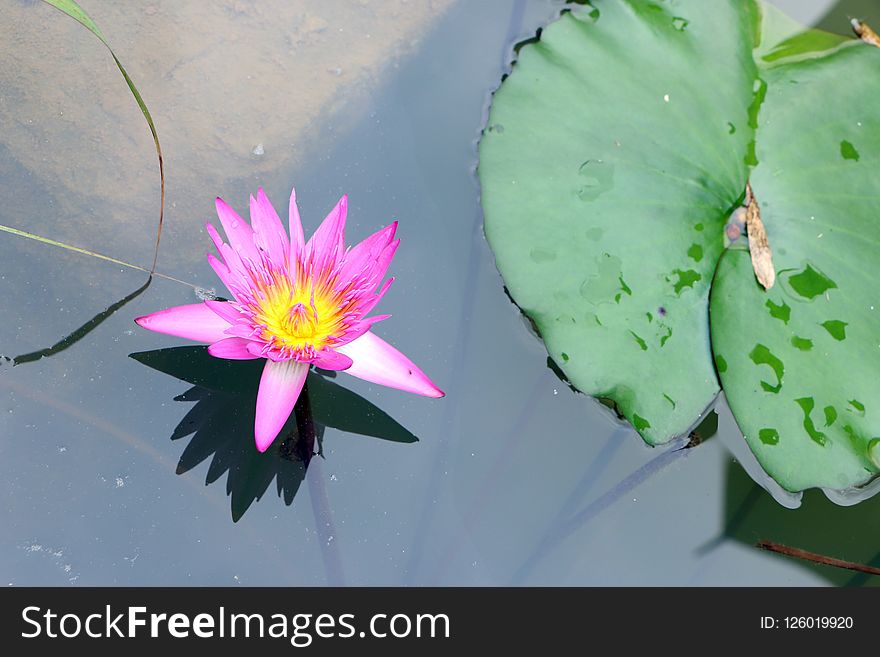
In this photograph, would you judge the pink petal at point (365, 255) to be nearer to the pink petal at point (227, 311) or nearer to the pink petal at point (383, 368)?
the pink petal at point (383, 368)

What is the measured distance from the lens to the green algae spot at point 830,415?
200 centimetres

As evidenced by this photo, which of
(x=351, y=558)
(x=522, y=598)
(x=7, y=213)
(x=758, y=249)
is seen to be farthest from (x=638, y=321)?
(x=7, y=213)

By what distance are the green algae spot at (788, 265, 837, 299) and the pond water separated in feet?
1.48

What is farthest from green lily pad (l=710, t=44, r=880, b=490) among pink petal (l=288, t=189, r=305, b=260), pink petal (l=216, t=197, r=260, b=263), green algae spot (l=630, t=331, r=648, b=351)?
pink petal (l=216, t=197, r=260, b=263)

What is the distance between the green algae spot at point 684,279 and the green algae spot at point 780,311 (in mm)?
206

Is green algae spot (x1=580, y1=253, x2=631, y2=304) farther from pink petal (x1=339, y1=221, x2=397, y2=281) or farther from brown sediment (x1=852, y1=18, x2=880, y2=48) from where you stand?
brown sediment (x1=852, y1=18, x2=880, y2=48)

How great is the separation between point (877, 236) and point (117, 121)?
2334mm

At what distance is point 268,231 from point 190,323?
0.30 meters

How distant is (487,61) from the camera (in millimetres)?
2561

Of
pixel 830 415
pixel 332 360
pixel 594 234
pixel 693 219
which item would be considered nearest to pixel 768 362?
pixel 830 415

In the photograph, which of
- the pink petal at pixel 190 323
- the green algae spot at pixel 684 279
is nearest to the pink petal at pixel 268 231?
the pink petal at pixel 190 323

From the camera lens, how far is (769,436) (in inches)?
78.8

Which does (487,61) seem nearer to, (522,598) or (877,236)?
(877,236)

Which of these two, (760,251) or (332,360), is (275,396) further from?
(760,251)
